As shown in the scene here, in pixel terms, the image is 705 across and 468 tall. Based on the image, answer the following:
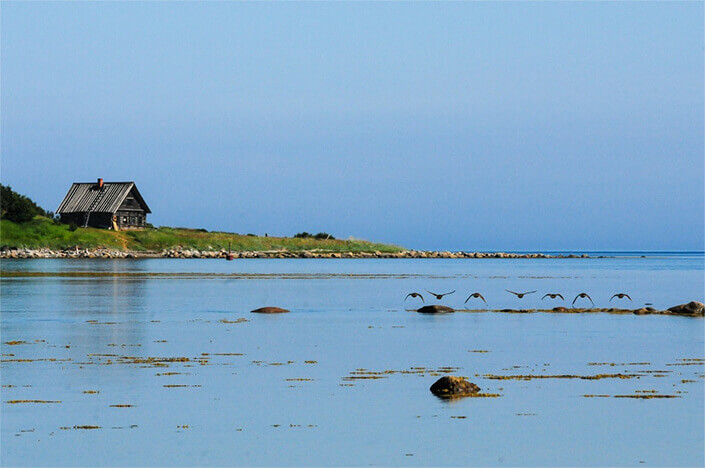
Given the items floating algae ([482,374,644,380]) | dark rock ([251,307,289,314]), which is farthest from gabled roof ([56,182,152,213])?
floating algae ([482,374,644,380])

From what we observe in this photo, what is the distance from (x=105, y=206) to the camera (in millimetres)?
127188

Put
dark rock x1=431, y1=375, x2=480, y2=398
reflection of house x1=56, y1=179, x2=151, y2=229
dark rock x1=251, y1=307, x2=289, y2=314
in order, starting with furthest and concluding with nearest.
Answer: reflection of house x1=56, y1=179, x2=151, y2=229
dark rock x1=251, y1=307, x2=289, y2=314
dark rock x1=431, y1=375, x2=480, y2=398

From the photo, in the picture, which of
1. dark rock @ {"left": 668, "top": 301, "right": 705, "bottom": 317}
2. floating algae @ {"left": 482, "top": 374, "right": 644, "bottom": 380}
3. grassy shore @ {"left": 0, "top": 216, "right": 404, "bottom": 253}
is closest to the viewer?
floating algae @ {"left": 482, "top": 374, "right": 644, "bottom": 380}

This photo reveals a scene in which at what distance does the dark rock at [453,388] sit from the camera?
1869 centimetres

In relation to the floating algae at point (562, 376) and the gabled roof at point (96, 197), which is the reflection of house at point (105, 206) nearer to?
the gabled roof at point (96, 197)

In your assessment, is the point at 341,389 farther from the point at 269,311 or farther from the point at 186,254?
the point at 186,254

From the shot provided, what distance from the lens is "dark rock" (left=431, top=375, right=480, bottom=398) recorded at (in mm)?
18688

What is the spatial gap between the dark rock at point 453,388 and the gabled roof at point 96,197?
111 metres

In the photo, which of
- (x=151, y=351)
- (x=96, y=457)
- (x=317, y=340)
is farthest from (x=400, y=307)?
(x=96, y=457)

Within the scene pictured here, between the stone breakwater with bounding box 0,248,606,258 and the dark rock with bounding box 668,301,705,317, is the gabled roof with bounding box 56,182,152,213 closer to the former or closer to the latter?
the stone breakwater with bounding box 0,248,606,258

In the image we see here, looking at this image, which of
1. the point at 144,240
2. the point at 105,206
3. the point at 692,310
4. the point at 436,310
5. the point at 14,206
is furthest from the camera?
the point at 105,206

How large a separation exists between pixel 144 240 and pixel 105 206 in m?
6.46

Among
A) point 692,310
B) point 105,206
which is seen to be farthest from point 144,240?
point 692,310

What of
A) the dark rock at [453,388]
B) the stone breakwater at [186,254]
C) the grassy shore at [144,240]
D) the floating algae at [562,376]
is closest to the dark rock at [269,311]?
the floating algae at [562,376]
